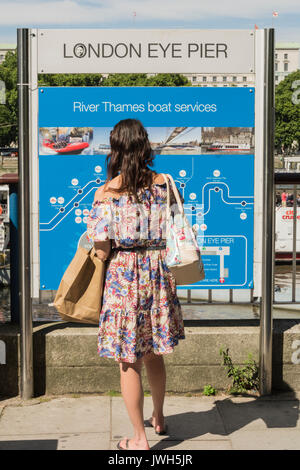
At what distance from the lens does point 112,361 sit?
4762mm

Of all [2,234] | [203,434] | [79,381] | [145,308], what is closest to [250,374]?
[203,434]

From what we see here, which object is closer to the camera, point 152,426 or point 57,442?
point 57,442

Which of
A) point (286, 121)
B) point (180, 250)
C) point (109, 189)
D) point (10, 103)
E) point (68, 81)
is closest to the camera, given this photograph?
point (180, 250)

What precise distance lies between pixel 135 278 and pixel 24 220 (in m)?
1.31

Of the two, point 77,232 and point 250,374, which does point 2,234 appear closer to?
point 77,232

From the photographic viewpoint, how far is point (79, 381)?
15.6 feet

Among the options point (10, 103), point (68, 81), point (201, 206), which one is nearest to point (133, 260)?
point (201, 206)

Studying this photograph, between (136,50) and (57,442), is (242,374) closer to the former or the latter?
(57,442)

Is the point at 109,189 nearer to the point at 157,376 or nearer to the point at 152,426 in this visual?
the point at 157,376

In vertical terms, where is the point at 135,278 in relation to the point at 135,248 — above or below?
below

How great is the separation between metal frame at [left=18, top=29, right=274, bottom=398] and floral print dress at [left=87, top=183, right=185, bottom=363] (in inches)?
43.4

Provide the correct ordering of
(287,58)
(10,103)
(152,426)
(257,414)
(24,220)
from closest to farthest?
(152,426)
(257,414)
(24,220)
(10,103)
(287,58)

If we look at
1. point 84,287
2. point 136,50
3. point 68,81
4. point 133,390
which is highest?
point 68,81
